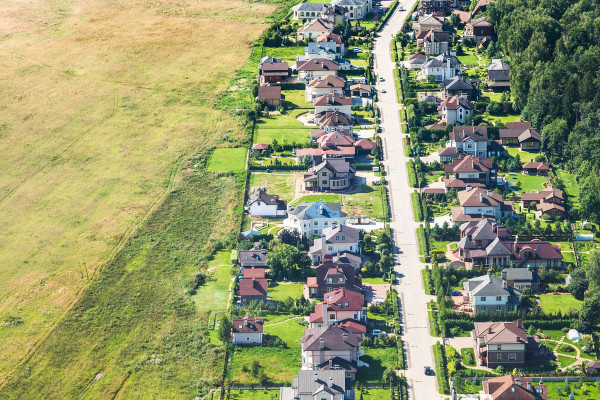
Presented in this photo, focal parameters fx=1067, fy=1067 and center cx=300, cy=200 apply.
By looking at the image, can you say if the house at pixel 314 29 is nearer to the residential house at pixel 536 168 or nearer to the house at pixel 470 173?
the house at pixel 470 173

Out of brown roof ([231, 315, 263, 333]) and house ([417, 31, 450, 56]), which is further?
house ([417, 31, 450, 56])

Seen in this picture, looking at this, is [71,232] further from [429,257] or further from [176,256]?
[429,257]

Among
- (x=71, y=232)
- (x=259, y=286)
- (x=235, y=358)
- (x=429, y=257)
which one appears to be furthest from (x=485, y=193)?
(x=71, y=232)

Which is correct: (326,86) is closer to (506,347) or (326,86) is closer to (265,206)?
(265,206)

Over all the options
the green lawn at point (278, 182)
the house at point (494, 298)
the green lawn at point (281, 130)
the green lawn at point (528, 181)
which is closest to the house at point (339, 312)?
the house at point (494, 298)

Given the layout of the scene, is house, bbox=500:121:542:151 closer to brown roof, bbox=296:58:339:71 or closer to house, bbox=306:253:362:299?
brown roof, bbox=296:58:339:71

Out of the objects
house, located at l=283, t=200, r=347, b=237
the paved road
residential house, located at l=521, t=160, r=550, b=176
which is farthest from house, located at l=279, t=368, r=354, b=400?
residential house, located at l=521, t=160, r=550, b=176

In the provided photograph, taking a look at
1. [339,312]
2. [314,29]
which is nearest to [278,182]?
[339,312]
